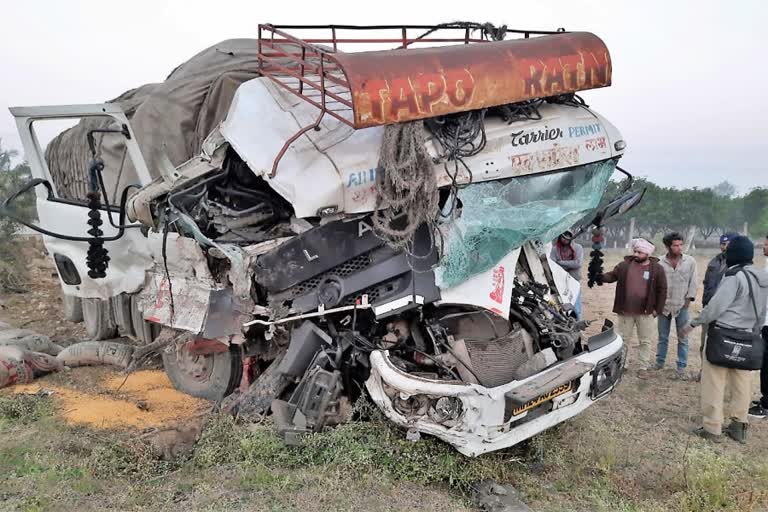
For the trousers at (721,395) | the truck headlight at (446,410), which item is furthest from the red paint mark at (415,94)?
the trousers at (721,395)

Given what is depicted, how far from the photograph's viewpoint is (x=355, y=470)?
11.8 feet

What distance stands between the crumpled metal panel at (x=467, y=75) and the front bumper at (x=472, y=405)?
1.47 m

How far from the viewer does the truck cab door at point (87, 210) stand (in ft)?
16.6

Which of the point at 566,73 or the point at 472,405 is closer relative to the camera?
the point at 472,405

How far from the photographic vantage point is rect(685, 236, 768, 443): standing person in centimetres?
470

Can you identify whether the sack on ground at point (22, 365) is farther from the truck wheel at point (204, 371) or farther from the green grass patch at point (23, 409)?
the truck wheel at point (204, 371)

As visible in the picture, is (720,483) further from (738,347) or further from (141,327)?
(141,327)

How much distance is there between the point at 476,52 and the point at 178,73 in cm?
391

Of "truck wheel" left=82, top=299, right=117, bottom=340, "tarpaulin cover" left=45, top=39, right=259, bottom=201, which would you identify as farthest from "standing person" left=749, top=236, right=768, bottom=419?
"truck wheel" left=82, top=299, right=117, bottom=340

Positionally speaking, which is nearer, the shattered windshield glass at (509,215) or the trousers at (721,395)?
the shattered windshield glass at (509,215)

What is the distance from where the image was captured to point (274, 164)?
12.3 feet

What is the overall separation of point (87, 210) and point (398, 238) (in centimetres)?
306

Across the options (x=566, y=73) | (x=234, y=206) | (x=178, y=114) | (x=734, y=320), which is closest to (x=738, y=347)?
(x=734, y=320)

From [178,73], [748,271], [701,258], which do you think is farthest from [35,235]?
[701,258]
